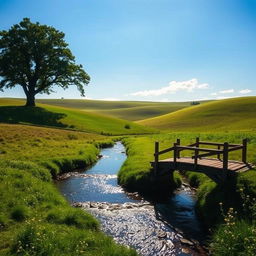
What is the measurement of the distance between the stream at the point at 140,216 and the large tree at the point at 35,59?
1849 inches

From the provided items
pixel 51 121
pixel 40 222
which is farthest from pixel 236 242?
pixel 51 121

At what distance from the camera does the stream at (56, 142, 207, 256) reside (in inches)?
505

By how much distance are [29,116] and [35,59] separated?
13.4m

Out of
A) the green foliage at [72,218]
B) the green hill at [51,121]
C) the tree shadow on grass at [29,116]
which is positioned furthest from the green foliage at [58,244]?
the tree shadow on grass at [29,116]

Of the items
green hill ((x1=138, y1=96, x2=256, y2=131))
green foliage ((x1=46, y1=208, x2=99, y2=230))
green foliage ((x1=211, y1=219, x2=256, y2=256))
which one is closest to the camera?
green foliage ((x1=211, y1=219, x2=256, y2=256))

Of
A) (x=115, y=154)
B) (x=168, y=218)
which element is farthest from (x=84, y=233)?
(x=115, y=154)

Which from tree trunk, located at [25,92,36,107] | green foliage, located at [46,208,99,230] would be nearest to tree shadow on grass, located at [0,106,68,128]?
tree trunk, located at [25,92,36,107]

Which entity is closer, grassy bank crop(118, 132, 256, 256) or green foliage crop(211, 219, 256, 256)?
green foliage crop(211, 219, 256, 256)

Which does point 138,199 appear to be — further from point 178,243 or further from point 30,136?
point 30,136

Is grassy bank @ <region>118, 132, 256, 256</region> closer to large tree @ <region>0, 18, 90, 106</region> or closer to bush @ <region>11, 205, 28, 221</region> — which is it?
bush @ <region>11, 205, 28, 221</region>

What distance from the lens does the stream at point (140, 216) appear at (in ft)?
42.1

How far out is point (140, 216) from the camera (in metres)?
16.2

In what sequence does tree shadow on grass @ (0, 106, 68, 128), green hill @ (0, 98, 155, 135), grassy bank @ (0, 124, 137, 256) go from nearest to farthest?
1. grassy bank @ (0, 124, 137, 256)
2. tree shadow on grass @ (0, 106, 68, 128)
3. green hill @ (0, 98, 155, 135)

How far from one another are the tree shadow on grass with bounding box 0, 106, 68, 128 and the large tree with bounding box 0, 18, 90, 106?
203 inches
